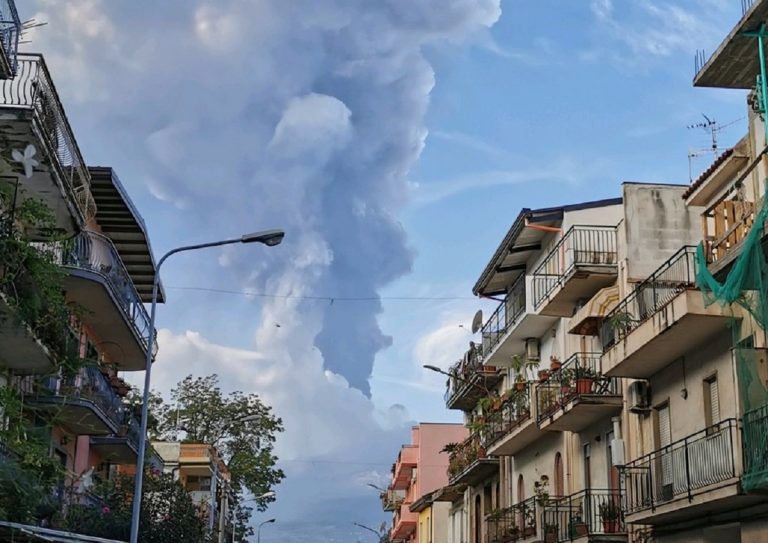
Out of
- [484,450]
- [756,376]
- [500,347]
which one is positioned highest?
[500,347]

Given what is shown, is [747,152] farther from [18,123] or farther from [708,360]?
[18,123]

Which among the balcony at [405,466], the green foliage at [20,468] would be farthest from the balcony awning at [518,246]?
the balcony at [405,466]

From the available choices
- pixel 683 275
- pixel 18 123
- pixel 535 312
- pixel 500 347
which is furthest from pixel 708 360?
pixel 500 347

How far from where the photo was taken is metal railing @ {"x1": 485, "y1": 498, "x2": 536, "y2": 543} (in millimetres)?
34344

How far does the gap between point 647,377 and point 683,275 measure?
2.60 metres

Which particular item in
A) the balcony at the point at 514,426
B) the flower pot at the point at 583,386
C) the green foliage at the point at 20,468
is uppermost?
the balcony at the point at 514,426

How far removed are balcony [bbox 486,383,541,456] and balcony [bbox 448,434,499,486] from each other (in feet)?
7.46

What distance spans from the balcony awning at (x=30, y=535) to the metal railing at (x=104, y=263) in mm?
8059

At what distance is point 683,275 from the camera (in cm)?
2522

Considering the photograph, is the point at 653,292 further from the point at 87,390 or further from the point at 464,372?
the point at 464,372

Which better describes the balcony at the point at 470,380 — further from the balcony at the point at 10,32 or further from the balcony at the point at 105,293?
the balcony at the point at 10,32

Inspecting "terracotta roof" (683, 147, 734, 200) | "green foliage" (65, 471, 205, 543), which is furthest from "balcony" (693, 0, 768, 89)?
"green foliage" (65, 471, 205, 543)

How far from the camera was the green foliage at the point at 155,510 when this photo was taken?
32.2 meters

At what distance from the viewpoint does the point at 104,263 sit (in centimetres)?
2958
